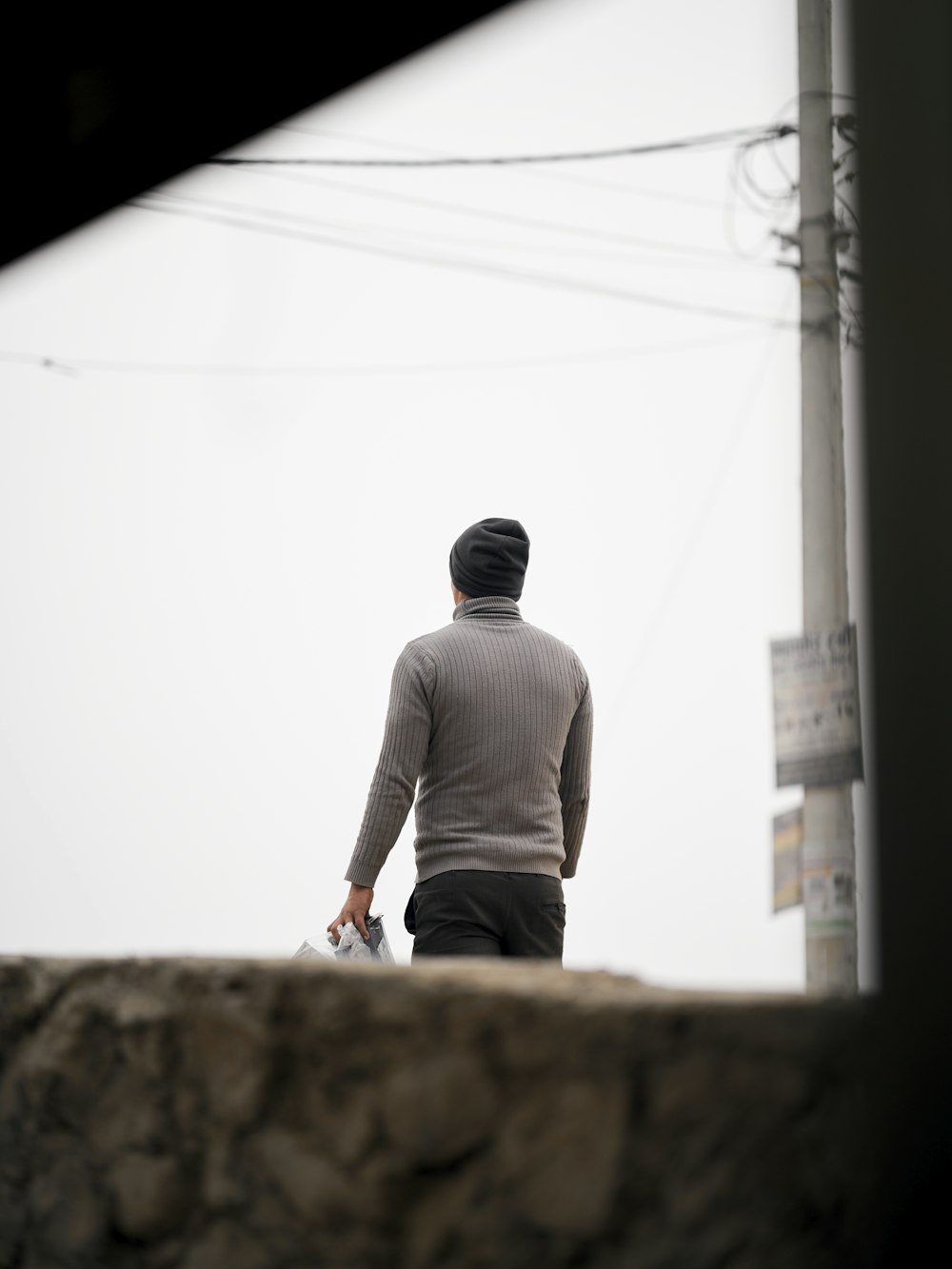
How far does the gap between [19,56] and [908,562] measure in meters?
1.85

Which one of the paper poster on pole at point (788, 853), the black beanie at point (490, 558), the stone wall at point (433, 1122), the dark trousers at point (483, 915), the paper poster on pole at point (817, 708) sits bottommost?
the stone wall at point (433, 1122)

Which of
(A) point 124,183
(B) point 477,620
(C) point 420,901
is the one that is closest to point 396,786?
(C) point 420,901

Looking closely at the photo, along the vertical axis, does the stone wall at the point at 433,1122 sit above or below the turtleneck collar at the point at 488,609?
below

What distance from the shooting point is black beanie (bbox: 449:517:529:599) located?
2598 mm

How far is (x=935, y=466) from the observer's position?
0.92m

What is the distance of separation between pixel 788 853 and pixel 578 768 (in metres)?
1.48

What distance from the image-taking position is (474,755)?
8.07 ft

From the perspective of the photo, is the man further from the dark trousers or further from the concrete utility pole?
the concrete utility pole

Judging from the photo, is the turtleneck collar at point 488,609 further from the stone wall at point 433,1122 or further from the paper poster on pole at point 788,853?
the paper poster on pole at point 788,853

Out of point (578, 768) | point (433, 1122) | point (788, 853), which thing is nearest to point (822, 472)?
point (788, 853)

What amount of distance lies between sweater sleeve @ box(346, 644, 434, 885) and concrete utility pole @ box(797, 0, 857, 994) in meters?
1.66

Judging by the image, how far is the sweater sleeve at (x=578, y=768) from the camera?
265cm

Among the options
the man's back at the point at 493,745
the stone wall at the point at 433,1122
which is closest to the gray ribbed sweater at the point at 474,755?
the man's back at the point at 493,745

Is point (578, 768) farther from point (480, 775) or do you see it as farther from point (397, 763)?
point (397, 763)
